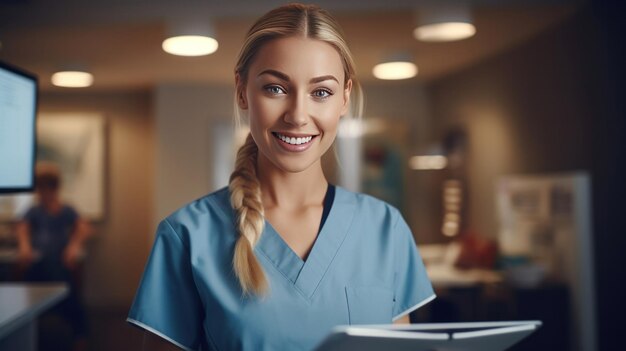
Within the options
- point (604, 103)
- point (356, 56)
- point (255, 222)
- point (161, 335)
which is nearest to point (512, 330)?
point (255, 222)

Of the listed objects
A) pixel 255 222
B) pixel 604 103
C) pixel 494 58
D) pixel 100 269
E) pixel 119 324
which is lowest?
pixel 119 324

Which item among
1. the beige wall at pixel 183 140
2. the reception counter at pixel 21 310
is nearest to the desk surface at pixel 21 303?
the reception counter at pixel 21 310

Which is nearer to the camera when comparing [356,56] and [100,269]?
[356,56]

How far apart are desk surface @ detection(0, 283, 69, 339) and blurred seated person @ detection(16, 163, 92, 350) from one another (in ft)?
6.57

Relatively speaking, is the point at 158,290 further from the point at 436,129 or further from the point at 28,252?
the point at 436,129

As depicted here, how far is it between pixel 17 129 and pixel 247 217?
1193 mm

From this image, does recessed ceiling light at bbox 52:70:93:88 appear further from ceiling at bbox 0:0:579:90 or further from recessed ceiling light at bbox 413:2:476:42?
recessed ceiling light at bbox 413:2:476:42

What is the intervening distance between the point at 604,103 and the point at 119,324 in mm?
4148

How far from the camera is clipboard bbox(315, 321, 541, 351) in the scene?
718 mm

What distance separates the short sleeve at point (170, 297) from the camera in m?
1.02

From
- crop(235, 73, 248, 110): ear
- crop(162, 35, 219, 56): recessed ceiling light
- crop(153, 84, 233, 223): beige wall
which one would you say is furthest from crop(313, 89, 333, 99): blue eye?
crop(153, 84, 233, 223): beige wall

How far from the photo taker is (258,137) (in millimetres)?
1023

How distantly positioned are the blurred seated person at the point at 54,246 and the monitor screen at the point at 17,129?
2.37 meters

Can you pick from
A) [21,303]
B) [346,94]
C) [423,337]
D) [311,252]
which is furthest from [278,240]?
[21,303]
